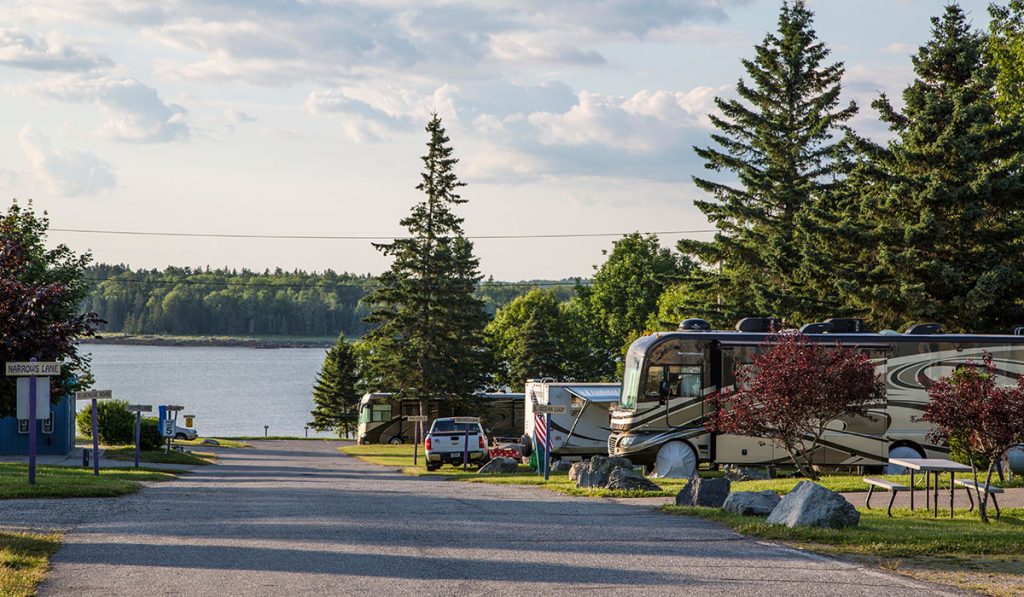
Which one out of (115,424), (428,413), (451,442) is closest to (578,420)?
(451,442)

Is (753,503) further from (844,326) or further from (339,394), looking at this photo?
(339,394)

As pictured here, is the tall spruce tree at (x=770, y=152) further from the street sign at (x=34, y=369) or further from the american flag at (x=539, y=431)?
the street sign at (x=34, y=369)

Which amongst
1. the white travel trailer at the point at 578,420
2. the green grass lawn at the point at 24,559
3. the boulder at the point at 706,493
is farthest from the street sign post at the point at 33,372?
the white travel trailer at the point at 578,420

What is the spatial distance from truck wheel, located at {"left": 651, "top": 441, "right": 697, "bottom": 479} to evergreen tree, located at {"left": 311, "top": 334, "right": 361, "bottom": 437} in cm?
5997

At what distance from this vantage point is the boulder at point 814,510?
43.8ft

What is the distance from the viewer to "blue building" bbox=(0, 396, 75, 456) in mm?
38694

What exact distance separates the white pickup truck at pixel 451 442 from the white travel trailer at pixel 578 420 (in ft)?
7.67

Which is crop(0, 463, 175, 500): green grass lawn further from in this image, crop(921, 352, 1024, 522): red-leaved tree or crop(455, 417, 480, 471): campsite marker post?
crop(921, 352, 1024, 522): red-leaved tree

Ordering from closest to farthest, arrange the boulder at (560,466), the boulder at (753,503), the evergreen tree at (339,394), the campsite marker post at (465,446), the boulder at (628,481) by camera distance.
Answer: the boulder at (753,503) < the boulder at (628,481) < the boulder at (560,466) < the campsite marker post at (465,446) < the evergreen tree at (339,394)

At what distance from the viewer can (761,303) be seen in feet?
131

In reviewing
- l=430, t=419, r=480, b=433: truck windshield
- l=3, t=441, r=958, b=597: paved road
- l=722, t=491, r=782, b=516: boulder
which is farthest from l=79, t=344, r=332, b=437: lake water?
l=722, t=491, r=782, b=516: boulder

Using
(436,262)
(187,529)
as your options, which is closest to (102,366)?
(436,262)

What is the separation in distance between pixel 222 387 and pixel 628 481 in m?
116

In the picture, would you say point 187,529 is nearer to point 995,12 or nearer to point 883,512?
point 883,512
